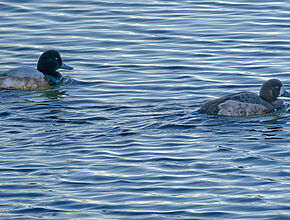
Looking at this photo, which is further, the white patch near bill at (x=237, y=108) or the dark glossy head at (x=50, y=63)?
the dark glossy head at (x=50, y=63)

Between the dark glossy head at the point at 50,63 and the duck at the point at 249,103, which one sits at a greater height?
the dark glossy head at the point at 50,63

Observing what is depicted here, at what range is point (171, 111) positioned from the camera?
14695 mm

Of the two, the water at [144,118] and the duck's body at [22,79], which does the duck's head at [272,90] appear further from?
the duck's body at [22,79]

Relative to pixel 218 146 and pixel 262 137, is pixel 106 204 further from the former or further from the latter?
pixel 262 137

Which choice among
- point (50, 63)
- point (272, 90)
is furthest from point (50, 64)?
point (272, 90)

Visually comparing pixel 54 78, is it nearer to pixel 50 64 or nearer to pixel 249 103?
pixel 50 64

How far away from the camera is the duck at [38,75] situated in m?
17.2

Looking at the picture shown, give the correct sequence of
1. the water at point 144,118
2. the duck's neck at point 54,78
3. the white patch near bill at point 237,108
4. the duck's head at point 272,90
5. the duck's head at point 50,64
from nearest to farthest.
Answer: the water at point 144,118 < the white patch near bill at point 237,108 < the duck's head at point 272,90 < the duck's neck at point 54,78 < the duck's head at point 50,64

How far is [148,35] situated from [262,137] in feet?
28.7

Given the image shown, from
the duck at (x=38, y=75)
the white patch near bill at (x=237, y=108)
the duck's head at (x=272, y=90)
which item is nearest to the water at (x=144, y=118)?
the white patch near bill at (x=237, y=108)

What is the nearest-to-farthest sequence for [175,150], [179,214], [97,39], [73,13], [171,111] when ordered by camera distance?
[179,214]
[175,150]
[171,111]
[97,39]
[73,13]

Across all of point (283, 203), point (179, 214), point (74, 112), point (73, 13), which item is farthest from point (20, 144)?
point (73, 13)

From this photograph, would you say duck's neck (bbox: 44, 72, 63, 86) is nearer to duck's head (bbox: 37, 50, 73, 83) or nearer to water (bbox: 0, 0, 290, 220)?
duck's head (bbox: 37, 50, 73, 83)

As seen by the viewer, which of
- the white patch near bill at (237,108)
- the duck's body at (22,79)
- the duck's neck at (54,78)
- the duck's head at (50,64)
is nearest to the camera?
the white patch near bill at (237,108)
